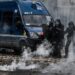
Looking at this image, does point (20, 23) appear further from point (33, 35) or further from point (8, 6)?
point (8, 6)

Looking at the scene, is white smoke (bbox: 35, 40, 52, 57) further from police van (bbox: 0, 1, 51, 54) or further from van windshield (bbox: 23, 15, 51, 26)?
van windshield (bbox: 23, 15, 51, 26)

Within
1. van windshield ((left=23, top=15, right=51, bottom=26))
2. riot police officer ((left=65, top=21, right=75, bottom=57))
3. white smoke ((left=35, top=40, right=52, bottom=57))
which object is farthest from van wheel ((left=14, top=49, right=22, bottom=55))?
riot police officer ((left=65, top=21, right=75, bottom=57))

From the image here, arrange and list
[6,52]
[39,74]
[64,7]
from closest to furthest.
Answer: [39,74]
[6,52]
[64,7]

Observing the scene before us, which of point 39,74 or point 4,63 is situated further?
point 4,63

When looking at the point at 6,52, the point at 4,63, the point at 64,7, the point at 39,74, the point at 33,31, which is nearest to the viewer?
the point at 39,74

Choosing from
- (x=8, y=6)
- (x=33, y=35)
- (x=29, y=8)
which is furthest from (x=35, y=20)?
(x=8, y=6)

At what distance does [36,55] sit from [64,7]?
236 inches

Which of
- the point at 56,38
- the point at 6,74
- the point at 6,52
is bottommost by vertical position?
the point at 6,52

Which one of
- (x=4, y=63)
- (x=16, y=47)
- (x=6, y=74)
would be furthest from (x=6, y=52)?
(x=6, y=74)

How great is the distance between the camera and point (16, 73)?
470 inches

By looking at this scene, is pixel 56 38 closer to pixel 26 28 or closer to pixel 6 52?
pixel 26 28

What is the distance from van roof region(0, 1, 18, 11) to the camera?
64.4ft

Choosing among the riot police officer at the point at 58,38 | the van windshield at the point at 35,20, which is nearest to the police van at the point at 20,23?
the van windshield at the point at 35,20

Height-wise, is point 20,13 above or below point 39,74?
A: below
